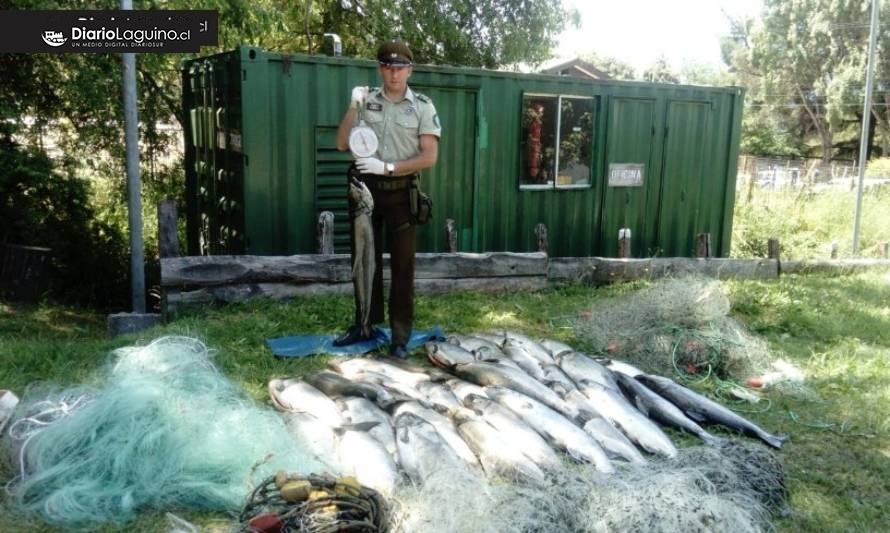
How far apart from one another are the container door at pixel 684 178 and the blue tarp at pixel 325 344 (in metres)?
5.30

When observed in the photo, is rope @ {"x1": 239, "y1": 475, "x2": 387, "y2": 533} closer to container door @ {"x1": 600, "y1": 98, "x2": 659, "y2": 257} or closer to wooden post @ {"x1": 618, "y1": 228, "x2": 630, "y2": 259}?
wooden post @ {"x1": 618, "y1": 228, "x2": 630, "y2": 259}

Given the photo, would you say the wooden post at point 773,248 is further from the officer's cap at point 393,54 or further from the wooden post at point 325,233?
the officer's cap at point 393,54

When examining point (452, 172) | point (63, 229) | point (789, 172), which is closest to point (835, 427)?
point (452, 172)

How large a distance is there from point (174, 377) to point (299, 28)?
11.8 m

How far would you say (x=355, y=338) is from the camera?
6.26m

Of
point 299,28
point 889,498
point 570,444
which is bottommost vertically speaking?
point 889,498

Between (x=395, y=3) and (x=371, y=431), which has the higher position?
(x=395, y=3)

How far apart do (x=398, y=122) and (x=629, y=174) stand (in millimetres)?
5215

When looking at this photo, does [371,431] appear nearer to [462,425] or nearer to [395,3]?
[462,425]

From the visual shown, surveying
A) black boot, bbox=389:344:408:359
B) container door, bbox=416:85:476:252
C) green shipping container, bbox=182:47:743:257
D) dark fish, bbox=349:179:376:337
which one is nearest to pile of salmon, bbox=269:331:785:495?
black boot, bbox=389:344:408:359

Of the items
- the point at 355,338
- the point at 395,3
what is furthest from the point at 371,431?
the point at 395,3

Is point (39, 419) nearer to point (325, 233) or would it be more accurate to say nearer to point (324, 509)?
point (324, 509)

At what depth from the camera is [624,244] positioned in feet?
31.8

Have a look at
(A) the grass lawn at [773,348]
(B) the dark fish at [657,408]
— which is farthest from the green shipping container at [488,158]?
(B) the dark fish at [657,408]
